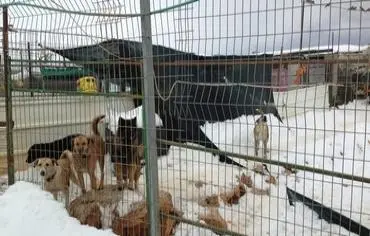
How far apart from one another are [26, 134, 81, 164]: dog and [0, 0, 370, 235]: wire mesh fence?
22 millimetres

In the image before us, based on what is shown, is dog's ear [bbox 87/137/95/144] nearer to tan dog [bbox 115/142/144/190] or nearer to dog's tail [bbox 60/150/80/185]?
dog's tail [bbox 60/150/80/185]

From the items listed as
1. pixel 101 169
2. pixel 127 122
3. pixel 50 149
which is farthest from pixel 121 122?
pixel 50 149

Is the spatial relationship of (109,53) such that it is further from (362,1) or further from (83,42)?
(362,1)

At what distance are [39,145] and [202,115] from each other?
8.98 feet

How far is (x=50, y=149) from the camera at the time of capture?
265 inches

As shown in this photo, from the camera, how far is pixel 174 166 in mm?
4887

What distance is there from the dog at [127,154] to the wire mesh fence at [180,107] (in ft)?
0.07

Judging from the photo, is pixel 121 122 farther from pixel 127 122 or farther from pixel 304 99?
pixel 304 99

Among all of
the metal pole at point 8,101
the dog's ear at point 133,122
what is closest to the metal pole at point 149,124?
the dog's ear at point 133,122

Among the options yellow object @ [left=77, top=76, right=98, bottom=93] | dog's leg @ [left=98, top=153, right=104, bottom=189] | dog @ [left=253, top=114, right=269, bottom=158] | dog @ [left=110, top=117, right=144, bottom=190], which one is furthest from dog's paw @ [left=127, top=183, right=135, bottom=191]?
dog @ [left=253, top=114, right=269, bottom=158]

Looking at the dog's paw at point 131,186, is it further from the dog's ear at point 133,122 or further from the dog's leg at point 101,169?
the dog's ear at point 133,122

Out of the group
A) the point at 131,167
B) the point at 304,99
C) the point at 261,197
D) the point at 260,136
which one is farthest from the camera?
the point at 260,136

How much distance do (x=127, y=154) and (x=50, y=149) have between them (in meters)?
1.91

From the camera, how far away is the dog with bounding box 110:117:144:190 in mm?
5155
